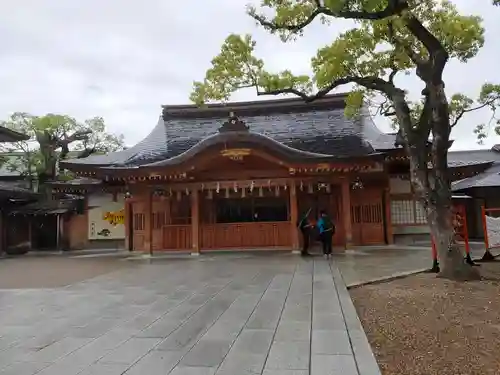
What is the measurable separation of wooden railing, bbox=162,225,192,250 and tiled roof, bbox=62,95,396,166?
3.06 m

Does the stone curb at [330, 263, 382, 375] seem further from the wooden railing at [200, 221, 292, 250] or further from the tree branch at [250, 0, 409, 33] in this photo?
the wooden railing at [200, 221, 292, 250]

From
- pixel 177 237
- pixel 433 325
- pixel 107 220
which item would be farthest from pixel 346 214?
pixel 107 220

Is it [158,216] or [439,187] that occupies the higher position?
[439,187]

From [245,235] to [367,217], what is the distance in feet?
16.4

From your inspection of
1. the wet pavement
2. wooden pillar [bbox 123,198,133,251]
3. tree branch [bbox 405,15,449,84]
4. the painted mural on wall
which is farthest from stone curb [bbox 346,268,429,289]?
the painted mural on wall

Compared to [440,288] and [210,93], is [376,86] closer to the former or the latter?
[210,93]

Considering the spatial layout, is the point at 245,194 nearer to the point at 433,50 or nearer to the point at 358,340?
the point at 433,50

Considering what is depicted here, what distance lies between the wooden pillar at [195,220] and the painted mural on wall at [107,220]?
17.4 ft

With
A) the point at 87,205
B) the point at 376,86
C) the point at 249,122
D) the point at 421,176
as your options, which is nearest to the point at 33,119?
the point at 87,205

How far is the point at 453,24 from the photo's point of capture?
8211 millimetres

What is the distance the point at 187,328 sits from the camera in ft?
16.6

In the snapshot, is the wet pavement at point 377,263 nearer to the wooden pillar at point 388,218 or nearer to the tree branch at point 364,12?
the wooden pillar at point 388,218

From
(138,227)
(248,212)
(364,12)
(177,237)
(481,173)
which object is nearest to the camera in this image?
(364,12)

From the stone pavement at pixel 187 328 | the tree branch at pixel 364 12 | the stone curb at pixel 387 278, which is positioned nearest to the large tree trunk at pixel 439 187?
the stone curb at pixel 387 278
